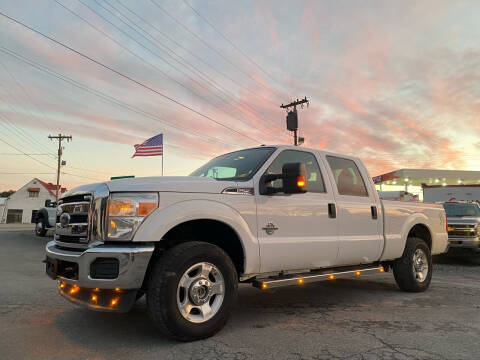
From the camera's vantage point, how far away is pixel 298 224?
4.36 metres

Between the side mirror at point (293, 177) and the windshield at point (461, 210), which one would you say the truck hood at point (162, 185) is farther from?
the windshield at point (461, 210)

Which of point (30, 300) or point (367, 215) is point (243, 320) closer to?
point (367, 215)

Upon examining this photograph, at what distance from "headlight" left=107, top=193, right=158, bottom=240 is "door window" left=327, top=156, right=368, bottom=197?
2689 mm

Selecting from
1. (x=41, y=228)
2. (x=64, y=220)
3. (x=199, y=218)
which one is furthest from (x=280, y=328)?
(x=41, y=228)

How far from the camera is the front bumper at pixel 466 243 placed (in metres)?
10.5

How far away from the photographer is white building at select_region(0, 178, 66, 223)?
199 feet

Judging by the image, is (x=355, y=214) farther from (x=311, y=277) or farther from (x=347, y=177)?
(x=311, y=277)

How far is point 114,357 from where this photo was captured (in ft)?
10.3

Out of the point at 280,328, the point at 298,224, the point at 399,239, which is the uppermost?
the point at 298,224

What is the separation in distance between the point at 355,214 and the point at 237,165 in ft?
5.65

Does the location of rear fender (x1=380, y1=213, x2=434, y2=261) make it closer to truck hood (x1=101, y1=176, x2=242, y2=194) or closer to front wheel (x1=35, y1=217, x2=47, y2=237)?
truck hood (x1=101, y1=176, x2=242, y2=194)

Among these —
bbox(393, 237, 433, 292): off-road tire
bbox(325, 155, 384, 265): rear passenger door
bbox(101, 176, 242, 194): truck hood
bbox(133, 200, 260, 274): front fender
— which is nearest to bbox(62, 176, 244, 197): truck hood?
bbox(101, 176, 242, 194): truck hood

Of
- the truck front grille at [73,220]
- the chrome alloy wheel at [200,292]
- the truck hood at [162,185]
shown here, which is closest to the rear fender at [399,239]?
the truck hood at [162,185]

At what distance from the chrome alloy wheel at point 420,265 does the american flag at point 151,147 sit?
15.8 m
